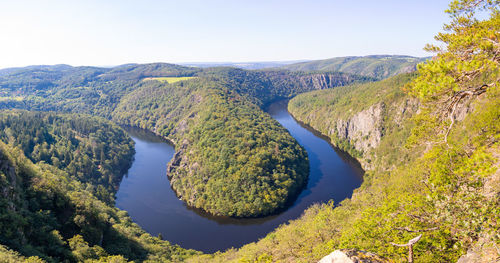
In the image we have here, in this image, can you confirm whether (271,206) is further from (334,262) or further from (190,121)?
(190,121)

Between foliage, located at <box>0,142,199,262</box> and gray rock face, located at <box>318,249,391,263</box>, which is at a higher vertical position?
gray rock face, located at <box>318,249,391,263</box>

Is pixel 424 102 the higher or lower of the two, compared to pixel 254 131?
higher

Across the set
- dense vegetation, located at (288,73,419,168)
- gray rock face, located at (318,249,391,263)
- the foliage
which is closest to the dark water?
dense vegetation, located at (288,73,419,168)

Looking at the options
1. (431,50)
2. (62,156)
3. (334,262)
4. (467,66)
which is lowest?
(62,156)

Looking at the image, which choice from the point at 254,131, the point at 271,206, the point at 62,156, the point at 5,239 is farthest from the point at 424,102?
the point at 62,156

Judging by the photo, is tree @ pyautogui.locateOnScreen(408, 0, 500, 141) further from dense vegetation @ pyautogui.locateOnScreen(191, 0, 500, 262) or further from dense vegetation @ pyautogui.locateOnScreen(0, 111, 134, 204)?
dense vegetation @ pyautogui.locateOnScreen(0, 111, 134, 204)

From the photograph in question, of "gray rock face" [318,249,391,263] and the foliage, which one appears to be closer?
"gray rock face" [318,249,391,263]

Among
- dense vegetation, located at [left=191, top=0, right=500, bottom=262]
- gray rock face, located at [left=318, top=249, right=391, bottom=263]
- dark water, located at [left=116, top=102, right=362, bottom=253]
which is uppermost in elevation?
dense vegetation, located at [left=191, top=0, right=500, bottom=262]
